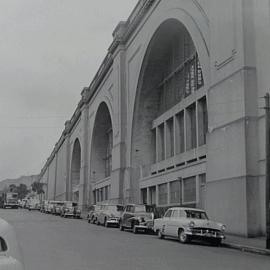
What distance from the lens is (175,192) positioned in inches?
1601

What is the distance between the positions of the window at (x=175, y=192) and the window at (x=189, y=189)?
3.79 ft

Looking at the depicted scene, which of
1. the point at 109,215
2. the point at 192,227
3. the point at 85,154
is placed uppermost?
the point at 85,154

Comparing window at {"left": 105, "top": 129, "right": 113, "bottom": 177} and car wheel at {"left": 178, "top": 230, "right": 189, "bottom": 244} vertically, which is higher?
window at {"left": 105, "top": 129, "right": 113, "bottom": 177}

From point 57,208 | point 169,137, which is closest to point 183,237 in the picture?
point 169,137

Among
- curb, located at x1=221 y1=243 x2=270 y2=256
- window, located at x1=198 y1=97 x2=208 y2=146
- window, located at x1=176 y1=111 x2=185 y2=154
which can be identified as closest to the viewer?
curb, located at x1=221 y1=243 x2=270 y2=256

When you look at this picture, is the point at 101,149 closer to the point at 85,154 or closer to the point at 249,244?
the point at 85,154

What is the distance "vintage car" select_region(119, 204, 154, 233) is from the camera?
28922mm

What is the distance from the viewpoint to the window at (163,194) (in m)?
42.9

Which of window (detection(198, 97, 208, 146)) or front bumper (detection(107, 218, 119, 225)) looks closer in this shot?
front bumper (detection(107, 218, 119, 225))

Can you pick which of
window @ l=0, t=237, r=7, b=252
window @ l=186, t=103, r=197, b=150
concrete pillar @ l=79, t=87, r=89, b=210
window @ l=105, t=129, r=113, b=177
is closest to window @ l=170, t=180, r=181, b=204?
window @ l=186, t=103, r=197, b=150

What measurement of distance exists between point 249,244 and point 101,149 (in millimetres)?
57369

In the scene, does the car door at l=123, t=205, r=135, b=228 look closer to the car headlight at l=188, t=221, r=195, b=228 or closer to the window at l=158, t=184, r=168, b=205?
the car headlight at l=188, t=221, r=195, b=228

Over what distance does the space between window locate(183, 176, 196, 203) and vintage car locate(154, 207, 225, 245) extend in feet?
41.9

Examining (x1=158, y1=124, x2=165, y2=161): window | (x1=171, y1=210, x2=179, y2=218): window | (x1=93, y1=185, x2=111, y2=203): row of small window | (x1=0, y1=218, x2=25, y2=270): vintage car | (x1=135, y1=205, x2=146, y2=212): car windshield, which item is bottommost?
(x1=0, y1=218, x2=25, y2=270): vintage car
